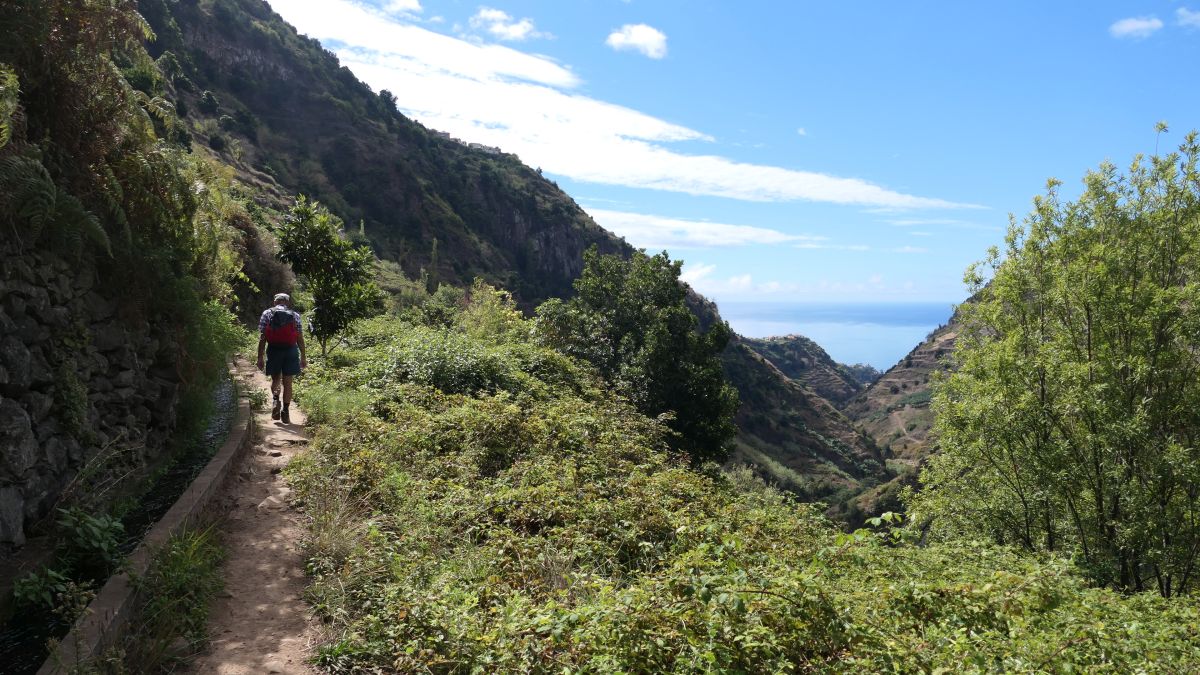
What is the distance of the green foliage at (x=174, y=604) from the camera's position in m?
3.80

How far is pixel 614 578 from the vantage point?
531 centimetres

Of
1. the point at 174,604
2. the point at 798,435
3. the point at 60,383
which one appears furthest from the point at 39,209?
the point at 798,435

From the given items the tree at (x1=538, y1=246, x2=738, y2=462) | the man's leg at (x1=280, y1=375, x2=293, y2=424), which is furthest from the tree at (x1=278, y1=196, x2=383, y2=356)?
the tree at (x1=538, y1=246, x2=738, y2=462)

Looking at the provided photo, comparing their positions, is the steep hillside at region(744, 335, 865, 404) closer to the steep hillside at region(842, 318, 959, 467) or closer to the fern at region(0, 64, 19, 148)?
the steep hillside at region(842, 318, 959, 467)

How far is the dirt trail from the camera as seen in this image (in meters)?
4.16

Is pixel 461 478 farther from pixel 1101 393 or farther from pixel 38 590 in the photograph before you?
pixel 1101 393

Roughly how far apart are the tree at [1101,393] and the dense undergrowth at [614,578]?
6155mm

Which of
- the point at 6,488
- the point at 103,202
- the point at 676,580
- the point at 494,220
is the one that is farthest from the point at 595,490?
the point at 494,220

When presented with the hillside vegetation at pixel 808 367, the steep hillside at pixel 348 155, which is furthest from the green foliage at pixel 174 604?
the hillside vegetation at pixel 808 367

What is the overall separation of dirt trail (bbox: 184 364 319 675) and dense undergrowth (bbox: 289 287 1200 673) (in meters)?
0.21

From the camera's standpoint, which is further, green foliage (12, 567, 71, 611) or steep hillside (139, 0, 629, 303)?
steep hillside (139, 0, 629, 303)

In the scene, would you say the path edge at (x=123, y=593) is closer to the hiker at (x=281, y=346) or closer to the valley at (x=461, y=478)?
the valley at (x=461, y=478)

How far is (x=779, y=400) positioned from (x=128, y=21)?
9886 cm

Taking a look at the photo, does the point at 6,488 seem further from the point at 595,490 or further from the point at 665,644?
the point at 595,490
